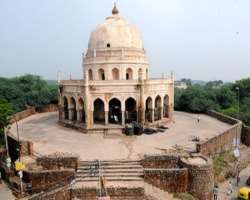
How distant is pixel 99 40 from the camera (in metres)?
25.1

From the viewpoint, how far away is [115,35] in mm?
24875

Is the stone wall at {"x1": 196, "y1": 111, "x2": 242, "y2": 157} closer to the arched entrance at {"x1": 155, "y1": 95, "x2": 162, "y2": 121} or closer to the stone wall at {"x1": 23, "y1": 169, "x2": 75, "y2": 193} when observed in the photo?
the arched entrance at {"x1": 155, "y1": 95, "x2": 162, "y2": 121}

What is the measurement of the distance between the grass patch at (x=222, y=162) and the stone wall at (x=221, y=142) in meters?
0.42

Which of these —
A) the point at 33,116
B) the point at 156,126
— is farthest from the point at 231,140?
the point at 33,116

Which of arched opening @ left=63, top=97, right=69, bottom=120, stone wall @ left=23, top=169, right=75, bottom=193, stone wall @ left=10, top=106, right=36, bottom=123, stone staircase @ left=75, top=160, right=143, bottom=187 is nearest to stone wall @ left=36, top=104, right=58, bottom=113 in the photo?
stone wall @ left=10, top=106, right=36, bottom=123

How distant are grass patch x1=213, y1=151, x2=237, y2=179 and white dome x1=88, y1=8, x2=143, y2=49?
45.1 feet

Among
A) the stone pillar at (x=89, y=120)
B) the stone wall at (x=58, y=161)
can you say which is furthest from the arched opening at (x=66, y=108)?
the stone wall at (x=58, y=161)

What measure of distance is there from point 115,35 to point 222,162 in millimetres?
15678

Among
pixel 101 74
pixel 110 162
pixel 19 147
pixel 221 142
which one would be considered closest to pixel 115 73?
pixel 101 74

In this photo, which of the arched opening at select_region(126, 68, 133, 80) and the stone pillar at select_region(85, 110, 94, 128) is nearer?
the stone pillar at select_region(85, 110, 94, 128)

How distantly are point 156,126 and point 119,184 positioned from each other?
35.2 ft

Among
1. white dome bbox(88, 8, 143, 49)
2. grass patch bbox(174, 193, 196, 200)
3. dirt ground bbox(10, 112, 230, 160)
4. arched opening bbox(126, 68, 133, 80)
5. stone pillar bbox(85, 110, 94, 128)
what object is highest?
white dome bbox(88, 8, 143, 49)

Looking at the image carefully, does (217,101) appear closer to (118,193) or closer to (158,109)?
(158,109)

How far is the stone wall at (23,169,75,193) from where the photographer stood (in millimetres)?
13336
